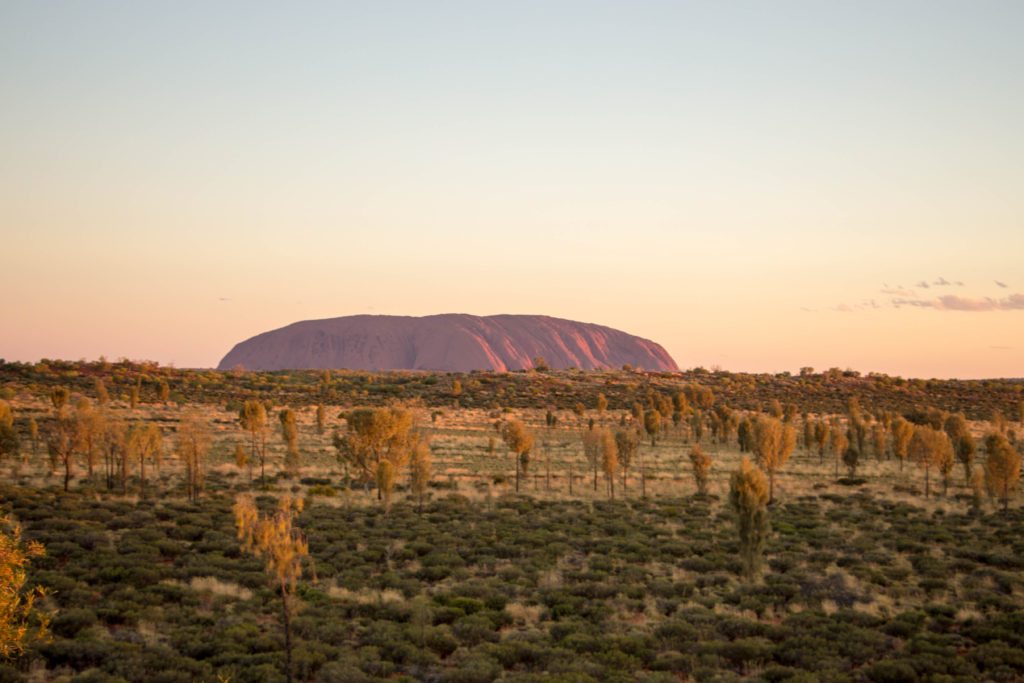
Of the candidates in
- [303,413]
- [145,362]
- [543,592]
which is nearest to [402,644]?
[543,592]

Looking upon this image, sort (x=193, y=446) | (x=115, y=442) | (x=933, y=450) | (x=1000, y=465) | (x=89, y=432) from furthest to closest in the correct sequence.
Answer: (x=933, y=450) < (x=115, y=442) < (x=1000, y=465) < (x=89, y=432) < (x=193, y=446)

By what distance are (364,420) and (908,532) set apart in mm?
29736

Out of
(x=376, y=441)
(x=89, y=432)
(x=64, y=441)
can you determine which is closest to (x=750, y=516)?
(x=376, y=441)

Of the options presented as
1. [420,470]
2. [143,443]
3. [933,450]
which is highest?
[143,443]

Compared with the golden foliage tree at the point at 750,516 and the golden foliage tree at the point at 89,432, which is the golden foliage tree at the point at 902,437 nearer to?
the golden foliage tree at the point at 750,516

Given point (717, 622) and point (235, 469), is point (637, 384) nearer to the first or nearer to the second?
point (235, 469)

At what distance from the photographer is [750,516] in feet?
90.9

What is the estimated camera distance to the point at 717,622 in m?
23.2

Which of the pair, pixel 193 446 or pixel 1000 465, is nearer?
pixel 193 446

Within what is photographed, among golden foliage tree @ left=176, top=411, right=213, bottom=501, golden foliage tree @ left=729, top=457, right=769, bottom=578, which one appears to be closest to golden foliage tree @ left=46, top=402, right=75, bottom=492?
golden foliage tree @ left=176, top=411, right=213, bottom=501

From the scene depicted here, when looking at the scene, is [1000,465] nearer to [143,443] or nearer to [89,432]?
[143,443]

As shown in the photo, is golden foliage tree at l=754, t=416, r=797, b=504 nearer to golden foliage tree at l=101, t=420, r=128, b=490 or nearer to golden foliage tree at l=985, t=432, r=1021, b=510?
golden foliage tree at l=985, t=432, r=1021, b=510

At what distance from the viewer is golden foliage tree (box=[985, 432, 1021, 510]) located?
43.0 m

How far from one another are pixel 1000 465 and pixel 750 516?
25.0 metres
